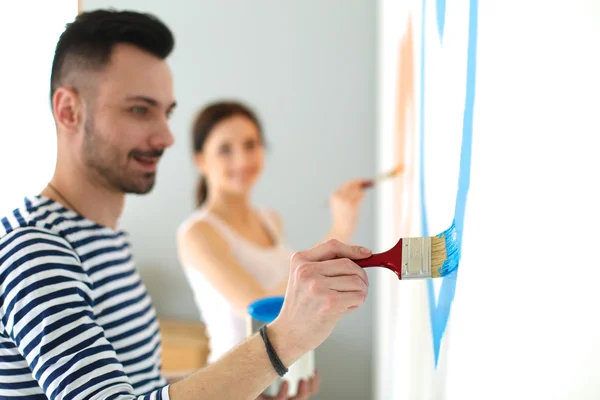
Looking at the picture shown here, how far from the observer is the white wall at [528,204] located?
0.33 m

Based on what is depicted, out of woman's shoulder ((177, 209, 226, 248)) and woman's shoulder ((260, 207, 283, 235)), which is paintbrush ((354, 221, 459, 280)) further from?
woman's shoulder ((260, 207, 283, 235))

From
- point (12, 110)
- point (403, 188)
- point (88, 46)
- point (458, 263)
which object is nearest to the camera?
point (458, 263)

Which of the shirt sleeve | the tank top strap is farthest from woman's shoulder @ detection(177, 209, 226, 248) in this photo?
the shirt sleeve

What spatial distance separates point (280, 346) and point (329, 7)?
7.70 feet

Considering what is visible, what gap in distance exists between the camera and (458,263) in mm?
593

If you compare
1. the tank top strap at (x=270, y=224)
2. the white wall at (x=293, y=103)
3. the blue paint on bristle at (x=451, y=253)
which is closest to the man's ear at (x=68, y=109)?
the blue paint on bristle at (x=451, y=253)

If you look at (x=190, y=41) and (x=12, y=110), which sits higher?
(x=190, y=41)

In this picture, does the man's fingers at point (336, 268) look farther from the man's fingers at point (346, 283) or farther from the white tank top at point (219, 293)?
the white tank top at point (219, 293)

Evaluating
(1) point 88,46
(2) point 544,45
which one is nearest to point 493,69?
(2) point 544,45

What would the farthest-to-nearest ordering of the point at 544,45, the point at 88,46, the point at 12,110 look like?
the point at 12,110 < the point at 88,46 < the point at 544,45

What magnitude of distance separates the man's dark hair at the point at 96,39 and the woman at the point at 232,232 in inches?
28.9

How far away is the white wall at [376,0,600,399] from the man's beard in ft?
1.96

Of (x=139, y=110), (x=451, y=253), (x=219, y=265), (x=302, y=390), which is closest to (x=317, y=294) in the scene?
(x=451, y=253)

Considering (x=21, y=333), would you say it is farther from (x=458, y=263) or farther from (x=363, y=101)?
(x=363, y=101)
